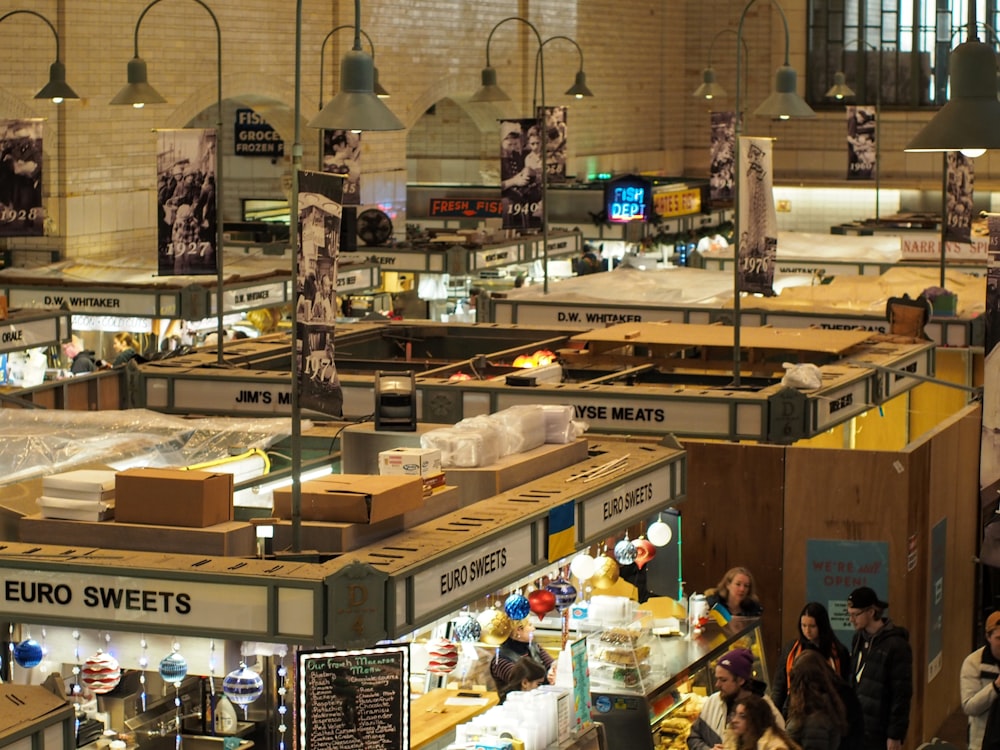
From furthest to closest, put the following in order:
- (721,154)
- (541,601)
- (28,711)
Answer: (721,154) → (541,601) → (28,711)

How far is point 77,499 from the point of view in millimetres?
6859

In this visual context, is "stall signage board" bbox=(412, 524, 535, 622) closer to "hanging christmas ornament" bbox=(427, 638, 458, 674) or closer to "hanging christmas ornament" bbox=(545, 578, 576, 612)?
"hanging christmas ornament" bbox=(427, 638, 458, 674)

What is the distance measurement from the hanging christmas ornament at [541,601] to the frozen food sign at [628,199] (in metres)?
16.7

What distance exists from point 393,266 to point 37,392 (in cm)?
927

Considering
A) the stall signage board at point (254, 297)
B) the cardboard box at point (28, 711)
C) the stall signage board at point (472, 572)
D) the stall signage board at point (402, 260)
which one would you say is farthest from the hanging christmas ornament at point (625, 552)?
the stall signage board at point (402, 260)

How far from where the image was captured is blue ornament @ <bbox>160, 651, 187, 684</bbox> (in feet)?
22.0

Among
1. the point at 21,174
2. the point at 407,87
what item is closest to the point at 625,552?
the point at 21,174

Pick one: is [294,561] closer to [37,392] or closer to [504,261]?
[37,392]

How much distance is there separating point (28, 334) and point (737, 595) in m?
6.99

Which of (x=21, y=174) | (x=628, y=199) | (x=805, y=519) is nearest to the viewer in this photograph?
(x=805, y=519)

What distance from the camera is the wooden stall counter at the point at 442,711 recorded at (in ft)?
25.0

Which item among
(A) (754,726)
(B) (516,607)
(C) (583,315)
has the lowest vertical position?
(A) (754,726)

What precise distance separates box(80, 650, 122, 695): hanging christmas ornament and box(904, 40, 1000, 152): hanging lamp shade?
12.4 ft

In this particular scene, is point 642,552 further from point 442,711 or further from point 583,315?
point 583,315
